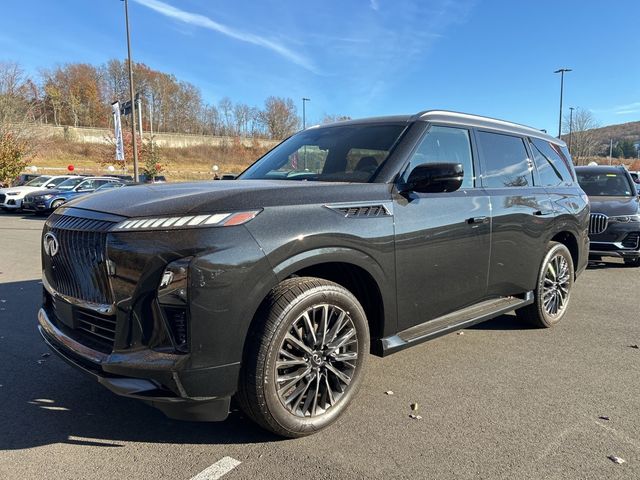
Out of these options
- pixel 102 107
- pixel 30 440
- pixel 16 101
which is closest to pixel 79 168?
pixel 16 101

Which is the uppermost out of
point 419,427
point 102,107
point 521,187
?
point 102,107

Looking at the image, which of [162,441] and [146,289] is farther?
[162,441]

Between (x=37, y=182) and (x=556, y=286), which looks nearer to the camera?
(x=556, y=286)

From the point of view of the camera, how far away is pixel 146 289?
2.40 meters

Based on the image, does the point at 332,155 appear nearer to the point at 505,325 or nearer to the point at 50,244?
the point at 50,244

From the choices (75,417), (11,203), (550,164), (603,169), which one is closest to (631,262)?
(603,169)

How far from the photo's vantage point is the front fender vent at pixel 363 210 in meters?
2.98

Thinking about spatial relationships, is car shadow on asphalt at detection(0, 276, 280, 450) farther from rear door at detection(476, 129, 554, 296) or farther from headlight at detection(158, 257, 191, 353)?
rear door at detection(476, 129, 554, 296)

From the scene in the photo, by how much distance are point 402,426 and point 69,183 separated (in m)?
22.0

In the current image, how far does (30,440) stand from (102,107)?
101759 millimetres

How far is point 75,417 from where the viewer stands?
3.17m

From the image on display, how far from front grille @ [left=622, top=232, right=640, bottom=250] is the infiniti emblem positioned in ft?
28.2

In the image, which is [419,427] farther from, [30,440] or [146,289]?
[30,440]

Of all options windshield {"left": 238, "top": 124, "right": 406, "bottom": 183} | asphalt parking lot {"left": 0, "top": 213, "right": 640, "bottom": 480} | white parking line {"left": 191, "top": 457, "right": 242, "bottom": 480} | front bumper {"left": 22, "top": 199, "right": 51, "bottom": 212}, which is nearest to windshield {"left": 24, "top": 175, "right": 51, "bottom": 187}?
front bumper {"left": 22, "top": 199, "right": 51, "bottom": 212}
